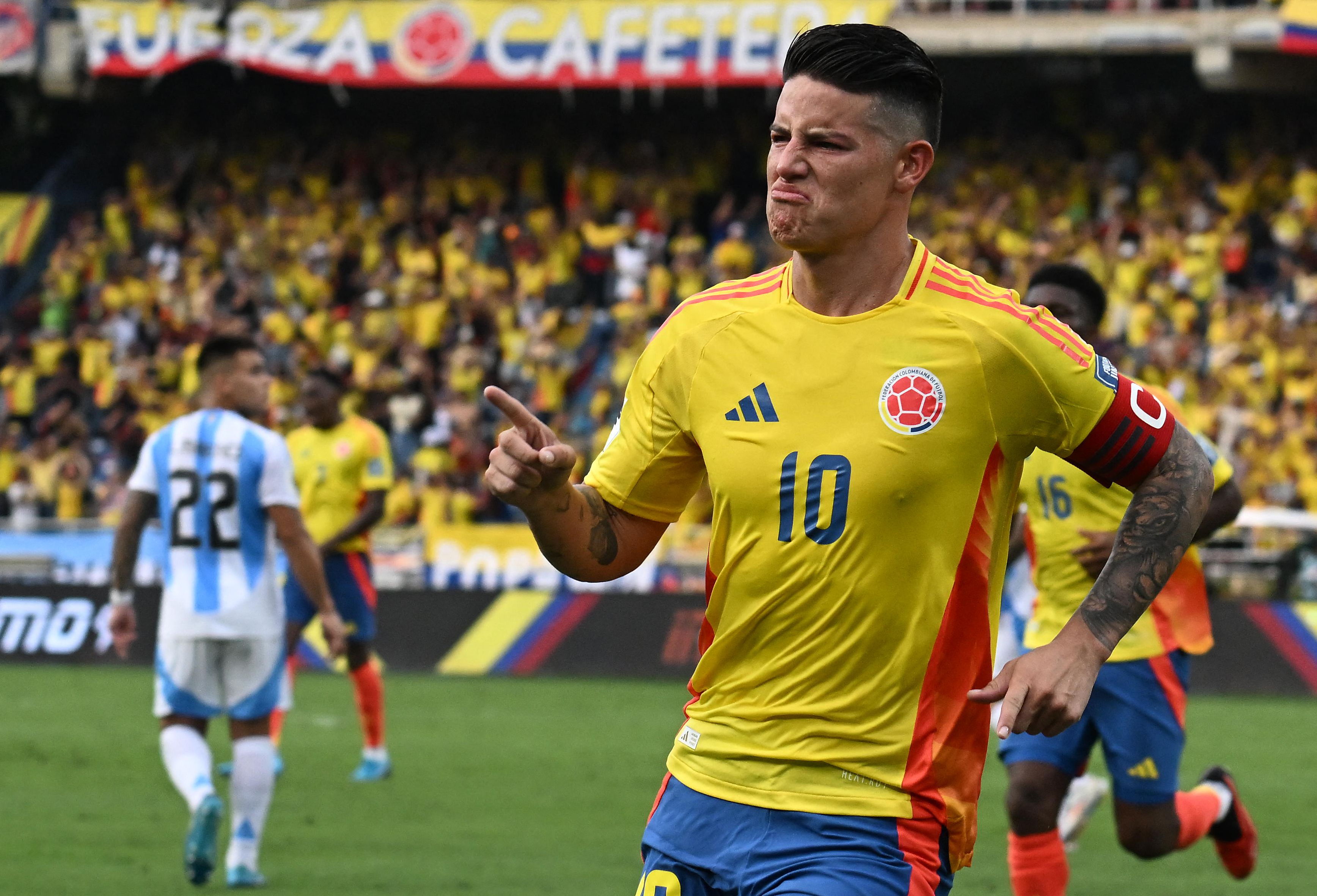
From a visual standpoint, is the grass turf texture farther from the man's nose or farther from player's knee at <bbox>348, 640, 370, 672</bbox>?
the man's nose

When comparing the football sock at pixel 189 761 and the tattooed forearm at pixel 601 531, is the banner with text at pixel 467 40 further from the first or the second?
the tattooed forearm at pixel 601 531

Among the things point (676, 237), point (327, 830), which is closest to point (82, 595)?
point (327, 830)

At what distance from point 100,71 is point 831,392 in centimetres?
2696

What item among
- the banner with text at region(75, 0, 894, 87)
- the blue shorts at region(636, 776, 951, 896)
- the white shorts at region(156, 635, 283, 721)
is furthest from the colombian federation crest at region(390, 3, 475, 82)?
the blue shorts at region(636, 776, 951, 896)

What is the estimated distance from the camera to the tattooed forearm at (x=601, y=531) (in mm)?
3732

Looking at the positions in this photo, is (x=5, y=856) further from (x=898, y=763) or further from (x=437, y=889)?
(x=898, y=763)

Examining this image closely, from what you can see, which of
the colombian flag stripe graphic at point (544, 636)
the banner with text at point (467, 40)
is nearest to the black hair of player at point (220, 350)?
the colombian flag stripe graphic at point (544, 636)

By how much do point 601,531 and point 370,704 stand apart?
792 cm

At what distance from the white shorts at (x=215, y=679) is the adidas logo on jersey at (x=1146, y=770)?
3.67 m

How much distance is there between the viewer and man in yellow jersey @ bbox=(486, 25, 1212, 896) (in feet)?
11.5

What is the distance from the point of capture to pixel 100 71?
28.5m

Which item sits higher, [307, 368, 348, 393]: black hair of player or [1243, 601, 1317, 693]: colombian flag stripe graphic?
[307, 368, 348, 393]: black hair of player

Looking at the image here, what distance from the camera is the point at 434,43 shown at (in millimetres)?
27266

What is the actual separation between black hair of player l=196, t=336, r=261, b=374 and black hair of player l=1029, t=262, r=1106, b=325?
3.68 m
